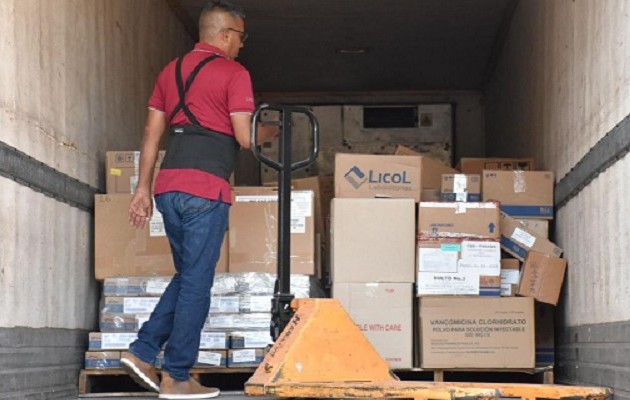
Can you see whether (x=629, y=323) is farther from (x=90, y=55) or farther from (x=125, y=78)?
(x=125, y=78)

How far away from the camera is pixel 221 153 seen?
5.12 m

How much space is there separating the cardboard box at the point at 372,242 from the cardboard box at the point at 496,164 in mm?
1389

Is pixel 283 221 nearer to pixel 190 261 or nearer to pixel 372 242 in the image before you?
pixel 190 261

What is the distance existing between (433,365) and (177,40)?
16.4 feet

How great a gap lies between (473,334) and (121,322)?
199 cm

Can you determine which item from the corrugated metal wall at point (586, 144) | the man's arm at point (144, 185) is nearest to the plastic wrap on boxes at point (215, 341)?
the man's arm at point (144, 185)

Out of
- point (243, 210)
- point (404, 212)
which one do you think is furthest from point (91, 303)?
point (404, 212)

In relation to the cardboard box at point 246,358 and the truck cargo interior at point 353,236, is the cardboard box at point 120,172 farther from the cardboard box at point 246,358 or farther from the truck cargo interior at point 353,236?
the cardboard box at point 246,358

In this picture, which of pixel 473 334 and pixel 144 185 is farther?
pixel 473 334

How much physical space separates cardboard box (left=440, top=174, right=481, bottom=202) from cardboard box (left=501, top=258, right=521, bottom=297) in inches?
19.2

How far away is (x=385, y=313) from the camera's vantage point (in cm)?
604

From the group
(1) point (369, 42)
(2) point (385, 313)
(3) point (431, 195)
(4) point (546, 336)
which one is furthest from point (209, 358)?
(1) point (369, 42)

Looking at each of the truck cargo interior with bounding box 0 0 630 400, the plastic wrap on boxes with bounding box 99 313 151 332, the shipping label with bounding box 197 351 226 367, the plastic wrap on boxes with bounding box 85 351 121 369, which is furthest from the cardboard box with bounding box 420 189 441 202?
the plastic wrap on boxes with bounding box 85 351 121 369

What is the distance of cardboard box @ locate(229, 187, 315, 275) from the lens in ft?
19.9
